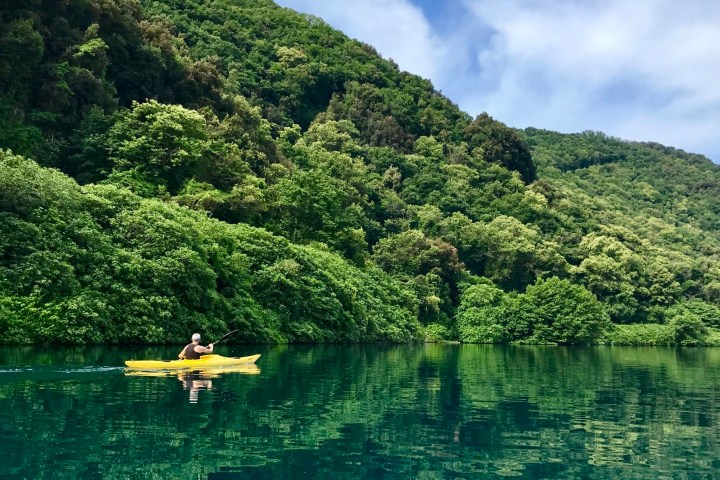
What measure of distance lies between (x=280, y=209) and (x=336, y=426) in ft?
161

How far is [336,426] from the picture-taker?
568 inches

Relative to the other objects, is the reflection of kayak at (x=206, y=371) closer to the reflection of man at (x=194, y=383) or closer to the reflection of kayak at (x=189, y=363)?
the reflection of kayak at (x=189, y=363)

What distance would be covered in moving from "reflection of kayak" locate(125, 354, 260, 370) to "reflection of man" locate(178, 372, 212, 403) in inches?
19.6

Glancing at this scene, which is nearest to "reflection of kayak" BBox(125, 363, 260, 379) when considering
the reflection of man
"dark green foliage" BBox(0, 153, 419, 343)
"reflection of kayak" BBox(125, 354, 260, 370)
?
"reflection of kayak" BBox(125, 354, 260, 370)

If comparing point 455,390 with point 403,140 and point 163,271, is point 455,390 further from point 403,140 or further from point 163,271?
point 403,140

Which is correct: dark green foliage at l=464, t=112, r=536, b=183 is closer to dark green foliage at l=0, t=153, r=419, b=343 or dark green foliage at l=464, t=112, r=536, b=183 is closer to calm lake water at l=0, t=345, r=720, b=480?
dark green foliage at l=0, t=153, r=419, b=343

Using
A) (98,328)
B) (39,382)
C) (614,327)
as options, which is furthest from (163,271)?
(614,327)

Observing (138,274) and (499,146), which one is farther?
(499,146)

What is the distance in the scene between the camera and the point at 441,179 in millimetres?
107625

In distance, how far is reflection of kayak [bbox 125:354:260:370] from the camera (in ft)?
74.2

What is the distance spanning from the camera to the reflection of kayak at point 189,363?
2261 cm

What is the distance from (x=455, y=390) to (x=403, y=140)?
3968 inches

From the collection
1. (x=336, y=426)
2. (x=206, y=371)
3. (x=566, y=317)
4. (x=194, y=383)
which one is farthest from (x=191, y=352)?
(x=566, y=317)

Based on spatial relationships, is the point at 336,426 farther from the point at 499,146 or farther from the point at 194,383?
the point at 499,146
